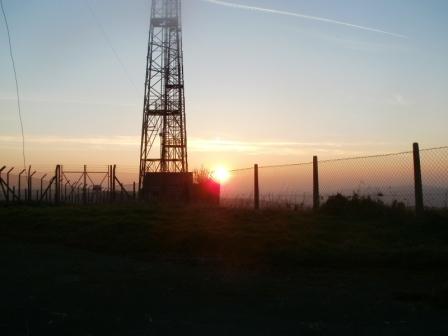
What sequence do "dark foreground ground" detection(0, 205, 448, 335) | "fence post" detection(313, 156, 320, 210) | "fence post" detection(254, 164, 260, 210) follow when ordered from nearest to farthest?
1. "dark foreground ground" detection(0, 205, 448, 335)
2. "fence post" detection(313, 156, 320, 210)
3. "fence post" detection(254, 164, 260, 210)

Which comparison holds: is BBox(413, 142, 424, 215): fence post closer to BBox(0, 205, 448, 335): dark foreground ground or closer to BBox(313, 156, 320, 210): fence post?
BBox(0, 205, 448, 335): dark foreground ground

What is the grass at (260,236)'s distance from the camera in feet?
38.3

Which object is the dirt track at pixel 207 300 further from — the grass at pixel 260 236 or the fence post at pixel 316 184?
the fence post at pixel 316 184

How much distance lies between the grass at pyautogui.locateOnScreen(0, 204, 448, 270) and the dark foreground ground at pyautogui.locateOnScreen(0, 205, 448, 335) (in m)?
0.04

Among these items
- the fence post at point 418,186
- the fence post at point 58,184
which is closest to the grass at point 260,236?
the fence post at point 418,186

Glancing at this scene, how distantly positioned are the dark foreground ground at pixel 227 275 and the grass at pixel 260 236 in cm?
4

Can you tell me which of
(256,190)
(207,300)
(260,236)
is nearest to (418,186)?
(260,236)

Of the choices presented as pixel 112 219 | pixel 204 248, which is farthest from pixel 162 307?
pixel 112 219

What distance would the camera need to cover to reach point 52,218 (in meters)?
19.7

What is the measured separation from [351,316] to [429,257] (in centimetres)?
449

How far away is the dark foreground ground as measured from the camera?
709cm

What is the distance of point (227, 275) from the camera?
1044 centimetres

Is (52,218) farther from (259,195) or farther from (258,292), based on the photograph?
(258,292)

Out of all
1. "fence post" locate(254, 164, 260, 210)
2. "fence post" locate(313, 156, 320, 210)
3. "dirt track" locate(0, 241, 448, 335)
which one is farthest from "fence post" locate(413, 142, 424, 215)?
"fence post" locate(254, 164, 260, 210)
